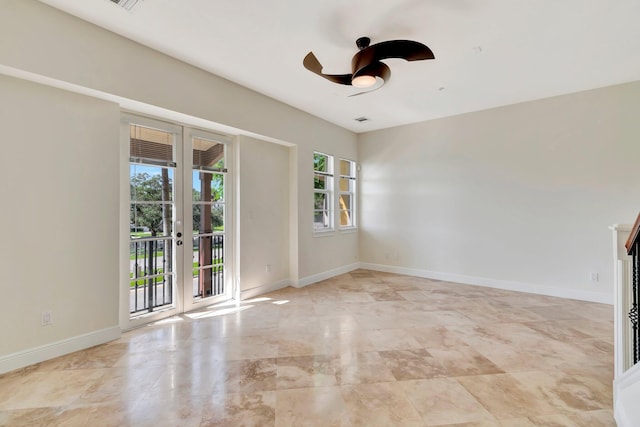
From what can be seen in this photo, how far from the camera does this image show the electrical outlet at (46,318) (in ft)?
8.22

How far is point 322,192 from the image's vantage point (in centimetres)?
566

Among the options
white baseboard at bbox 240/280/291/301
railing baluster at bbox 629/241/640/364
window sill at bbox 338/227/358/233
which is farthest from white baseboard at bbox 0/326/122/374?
railing baluster at bbox 629/241/640/364

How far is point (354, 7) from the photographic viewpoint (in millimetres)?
2363

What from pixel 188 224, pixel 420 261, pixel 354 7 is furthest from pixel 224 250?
pixel 420 261

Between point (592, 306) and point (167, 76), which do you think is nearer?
point (167, 76)

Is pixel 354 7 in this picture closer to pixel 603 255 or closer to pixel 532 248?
pixel 532 248

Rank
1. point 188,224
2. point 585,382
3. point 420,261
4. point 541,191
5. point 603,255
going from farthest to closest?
point 420,261, point 541,191, point 603,255, point 188,224, point 585,382

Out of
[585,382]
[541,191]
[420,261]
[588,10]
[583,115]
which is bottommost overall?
[585,382]

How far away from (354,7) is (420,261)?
181 inches

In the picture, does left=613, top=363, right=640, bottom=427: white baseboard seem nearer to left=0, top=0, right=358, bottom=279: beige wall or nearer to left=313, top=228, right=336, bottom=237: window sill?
left=0, top=0, right=358, bottom=279: beige wall

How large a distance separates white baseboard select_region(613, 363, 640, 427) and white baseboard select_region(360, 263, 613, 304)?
305 cm

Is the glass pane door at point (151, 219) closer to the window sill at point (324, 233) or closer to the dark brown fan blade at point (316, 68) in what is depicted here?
the dark brown fan blade at point (316, 68)

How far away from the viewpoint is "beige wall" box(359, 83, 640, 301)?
4012 mm

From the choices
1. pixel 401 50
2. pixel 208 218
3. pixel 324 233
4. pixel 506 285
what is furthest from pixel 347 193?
pixel 401 50
